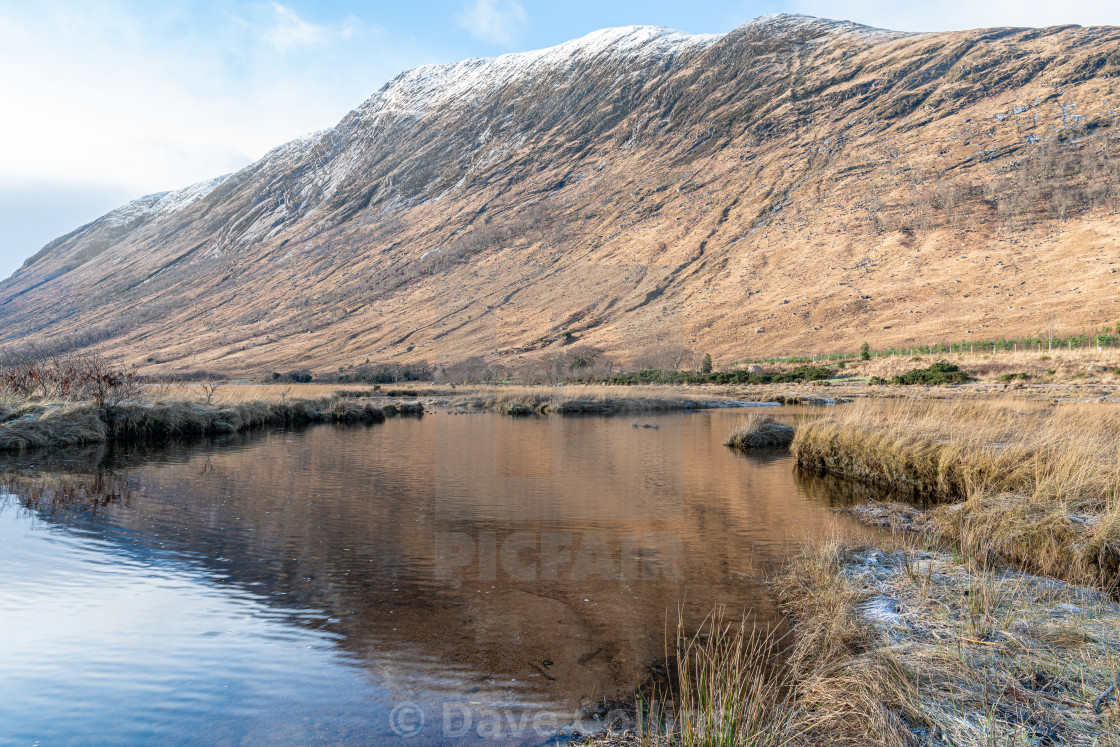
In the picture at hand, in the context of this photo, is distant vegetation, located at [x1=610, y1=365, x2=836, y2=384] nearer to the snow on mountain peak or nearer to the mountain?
the mountain

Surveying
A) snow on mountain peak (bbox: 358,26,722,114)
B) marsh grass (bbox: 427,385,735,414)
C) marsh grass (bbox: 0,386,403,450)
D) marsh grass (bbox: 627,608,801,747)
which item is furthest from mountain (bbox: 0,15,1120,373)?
marsh grass (bbox: 627,608,801,747)

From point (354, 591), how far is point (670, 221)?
355ft

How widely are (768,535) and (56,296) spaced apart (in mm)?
201630

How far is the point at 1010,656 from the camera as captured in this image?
3.98 m

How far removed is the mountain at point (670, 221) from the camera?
76500 millimetres

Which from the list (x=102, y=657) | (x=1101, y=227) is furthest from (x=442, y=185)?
(x=102, y=657)

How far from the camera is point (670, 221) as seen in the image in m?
108

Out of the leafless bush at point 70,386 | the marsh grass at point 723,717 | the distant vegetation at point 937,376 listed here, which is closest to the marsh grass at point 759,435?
the marsh grass at point 723,717

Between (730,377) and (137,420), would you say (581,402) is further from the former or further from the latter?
(730,377)

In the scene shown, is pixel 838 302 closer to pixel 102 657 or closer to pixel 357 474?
pixel 357 474

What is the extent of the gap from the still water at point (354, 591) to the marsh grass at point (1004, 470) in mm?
1551

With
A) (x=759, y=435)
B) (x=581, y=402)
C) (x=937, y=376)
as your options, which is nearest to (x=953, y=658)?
(x=759, y=435)

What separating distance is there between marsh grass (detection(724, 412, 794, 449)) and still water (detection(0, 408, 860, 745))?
185 inches

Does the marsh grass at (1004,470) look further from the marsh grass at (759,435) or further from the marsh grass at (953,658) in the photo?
the marsh grass at (759,435)
